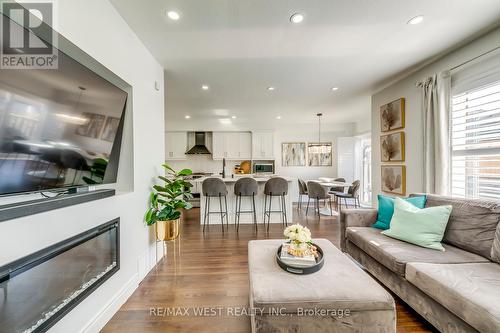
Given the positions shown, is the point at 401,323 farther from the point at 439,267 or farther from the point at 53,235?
the point at 53,235

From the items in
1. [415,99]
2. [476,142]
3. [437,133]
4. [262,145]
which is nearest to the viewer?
[476,142]

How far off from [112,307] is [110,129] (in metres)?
1.50

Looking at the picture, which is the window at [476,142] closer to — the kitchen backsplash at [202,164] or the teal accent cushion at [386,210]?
the teal accent cushion at [386,210]

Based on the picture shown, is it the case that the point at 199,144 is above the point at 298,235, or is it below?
above

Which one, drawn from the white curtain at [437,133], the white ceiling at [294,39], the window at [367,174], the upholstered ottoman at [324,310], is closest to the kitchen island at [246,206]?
the white ceiling at [294,39]

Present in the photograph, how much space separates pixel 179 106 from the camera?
15.6 ft

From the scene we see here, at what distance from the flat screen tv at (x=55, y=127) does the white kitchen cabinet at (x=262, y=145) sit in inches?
201

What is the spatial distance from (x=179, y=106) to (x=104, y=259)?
12.5 feet

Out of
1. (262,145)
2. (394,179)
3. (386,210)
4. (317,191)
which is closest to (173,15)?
(386,210)

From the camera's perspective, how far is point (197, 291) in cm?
198

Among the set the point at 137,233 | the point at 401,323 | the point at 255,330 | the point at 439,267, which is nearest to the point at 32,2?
the point at 137,233

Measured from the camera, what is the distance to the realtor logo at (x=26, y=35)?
94cm

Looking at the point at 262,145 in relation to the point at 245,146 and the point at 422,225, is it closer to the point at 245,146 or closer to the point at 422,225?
the point at 245,146

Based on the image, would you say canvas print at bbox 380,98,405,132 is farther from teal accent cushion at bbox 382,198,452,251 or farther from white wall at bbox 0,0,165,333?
white wall at bbox 0,0,165,333
